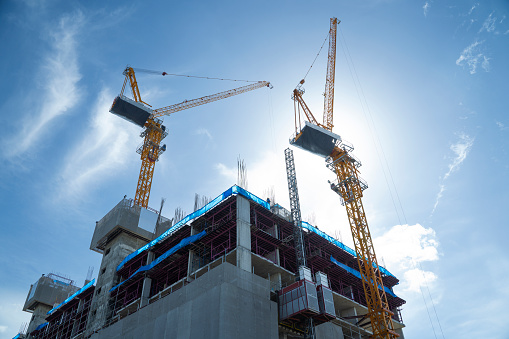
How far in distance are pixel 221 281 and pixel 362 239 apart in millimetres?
Answer: 25183

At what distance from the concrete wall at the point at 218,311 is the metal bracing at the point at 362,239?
1598 centimetres

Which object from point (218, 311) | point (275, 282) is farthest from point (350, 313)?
point (218, 311)

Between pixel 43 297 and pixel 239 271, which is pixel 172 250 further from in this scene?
pixel 43 297

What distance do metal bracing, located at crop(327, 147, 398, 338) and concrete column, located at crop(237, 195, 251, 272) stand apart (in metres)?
16.8

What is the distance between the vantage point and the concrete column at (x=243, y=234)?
163ft

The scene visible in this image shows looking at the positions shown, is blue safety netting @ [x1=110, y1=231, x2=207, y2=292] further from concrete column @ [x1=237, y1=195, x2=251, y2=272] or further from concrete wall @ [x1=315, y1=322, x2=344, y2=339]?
concrete wall @ [x1=315, y1=322, x2=344, y2=339]

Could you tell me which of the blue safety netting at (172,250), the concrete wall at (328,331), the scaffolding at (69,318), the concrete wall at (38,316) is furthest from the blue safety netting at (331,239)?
the concrete wall at (38,316)

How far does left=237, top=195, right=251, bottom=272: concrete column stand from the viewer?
163ft

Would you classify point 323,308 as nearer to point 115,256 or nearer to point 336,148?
point 336,148

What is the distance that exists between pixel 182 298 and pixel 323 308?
1587cm

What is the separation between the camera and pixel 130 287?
2576 inches

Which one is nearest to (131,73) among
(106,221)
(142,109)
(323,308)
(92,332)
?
(142,109)

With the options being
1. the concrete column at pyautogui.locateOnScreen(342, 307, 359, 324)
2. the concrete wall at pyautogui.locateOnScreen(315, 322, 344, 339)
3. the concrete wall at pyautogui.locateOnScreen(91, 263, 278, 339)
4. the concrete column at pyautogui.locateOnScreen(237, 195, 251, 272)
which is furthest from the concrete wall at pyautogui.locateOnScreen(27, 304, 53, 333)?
the concrete wall at pyautogui.locateOnScreen(315, 322, 344, 339)

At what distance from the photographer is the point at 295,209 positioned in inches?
2311
